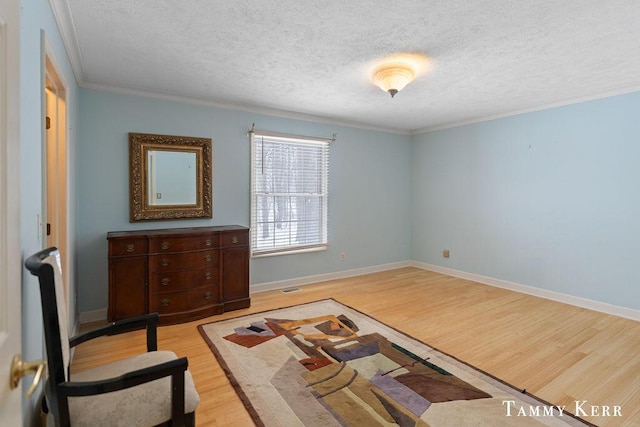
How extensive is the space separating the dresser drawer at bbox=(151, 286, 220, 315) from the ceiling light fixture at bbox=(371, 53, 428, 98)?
2.74 metres

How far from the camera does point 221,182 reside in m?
4.05

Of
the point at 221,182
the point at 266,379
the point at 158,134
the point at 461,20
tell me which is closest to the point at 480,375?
the point at 266,379

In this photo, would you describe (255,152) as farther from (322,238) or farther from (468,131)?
(468,131)

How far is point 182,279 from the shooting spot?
332cm

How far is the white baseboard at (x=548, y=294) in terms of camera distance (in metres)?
3.53

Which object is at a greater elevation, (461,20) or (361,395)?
(461,20)

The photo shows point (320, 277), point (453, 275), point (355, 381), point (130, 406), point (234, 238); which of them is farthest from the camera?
point (453, 275)

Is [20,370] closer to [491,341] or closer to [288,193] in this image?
[491,341]

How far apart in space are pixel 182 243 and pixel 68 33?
6.33 ft

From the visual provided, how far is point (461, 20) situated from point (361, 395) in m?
2.59

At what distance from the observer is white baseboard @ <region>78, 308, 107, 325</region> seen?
3309 millimetres

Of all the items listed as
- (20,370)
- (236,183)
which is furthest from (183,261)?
(20,370)

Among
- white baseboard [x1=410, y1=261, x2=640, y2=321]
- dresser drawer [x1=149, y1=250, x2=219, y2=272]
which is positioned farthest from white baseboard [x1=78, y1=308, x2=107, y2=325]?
white baseboard [x1=410, y1=261, x2=640, y2=321]

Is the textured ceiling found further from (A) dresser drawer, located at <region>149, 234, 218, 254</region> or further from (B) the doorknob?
(B) the doorknob
